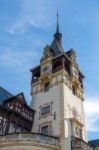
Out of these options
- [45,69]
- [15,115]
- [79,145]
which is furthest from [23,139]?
[45,69]

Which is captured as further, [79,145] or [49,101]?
[49,101]

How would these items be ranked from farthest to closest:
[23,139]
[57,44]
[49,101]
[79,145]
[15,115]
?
[57,44] → [49,101] → [15,115] → [79,145] → [23,139]

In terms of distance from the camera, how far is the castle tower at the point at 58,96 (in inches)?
1284

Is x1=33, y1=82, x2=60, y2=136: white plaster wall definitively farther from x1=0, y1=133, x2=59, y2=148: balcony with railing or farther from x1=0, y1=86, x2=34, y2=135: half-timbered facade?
x1=0, y1=133, x2=59, y2=148: balcony with railing

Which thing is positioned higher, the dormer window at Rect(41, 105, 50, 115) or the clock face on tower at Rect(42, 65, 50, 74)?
the clock face on tower at Rect(42, 65, 50, 74)

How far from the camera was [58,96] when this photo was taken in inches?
1394

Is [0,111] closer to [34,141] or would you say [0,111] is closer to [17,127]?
[17,127]

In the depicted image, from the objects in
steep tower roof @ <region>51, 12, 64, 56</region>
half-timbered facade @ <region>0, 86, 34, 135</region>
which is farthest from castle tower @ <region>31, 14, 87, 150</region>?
half-timbered facade @ <region>0, 86, 34, 135</region>

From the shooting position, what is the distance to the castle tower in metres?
32.6

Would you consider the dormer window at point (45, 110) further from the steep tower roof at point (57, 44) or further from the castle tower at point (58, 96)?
the steep tower roof at point (57, 44)

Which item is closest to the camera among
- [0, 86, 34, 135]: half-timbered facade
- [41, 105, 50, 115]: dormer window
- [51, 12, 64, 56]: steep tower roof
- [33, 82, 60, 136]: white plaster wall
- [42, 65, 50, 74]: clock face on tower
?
[0, 86, 34, 135]: half-timbered facade

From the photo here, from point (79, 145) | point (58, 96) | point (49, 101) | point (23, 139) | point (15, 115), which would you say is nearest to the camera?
point (23, 139)

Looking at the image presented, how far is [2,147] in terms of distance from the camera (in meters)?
27.4

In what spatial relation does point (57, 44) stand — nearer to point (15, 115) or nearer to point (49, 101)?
point (49, 101)
